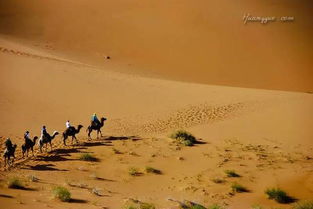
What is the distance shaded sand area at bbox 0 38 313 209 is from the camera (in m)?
17.8

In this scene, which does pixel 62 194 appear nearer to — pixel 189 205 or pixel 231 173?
pixel 189 205

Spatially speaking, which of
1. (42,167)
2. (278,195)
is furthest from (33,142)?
(278,195)

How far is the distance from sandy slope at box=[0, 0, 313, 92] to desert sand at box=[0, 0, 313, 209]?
0.15 metres

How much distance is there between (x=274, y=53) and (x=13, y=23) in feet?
87.5

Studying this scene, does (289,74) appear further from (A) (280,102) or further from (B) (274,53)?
(A) (280,102)

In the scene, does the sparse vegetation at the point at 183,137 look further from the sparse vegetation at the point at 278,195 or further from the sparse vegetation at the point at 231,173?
the sparse vegetation at the point at 278,195

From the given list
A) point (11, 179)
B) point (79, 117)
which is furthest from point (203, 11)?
point (11, 179)

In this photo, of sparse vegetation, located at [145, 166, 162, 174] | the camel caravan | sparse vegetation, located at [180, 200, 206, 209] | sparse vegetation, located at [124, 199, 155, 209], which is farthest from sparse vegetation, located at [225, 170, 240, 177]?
the camel caravan

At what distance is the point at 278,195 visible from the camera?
1792 cm

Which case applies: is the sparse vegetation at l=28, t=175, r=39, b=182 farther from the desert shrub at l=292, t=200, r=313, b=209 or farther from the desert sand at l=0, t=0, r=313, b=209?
the desert shrub at l=292, t=200, r=313, b=209

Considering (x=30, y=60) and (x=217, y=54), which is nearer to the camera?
(x=30, y=60)

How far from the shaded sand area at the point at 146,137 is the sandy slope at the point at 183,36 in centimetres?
485

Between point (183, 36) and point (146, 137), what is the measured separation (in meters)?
25.2

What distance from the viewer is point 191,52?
4688 centimetres
